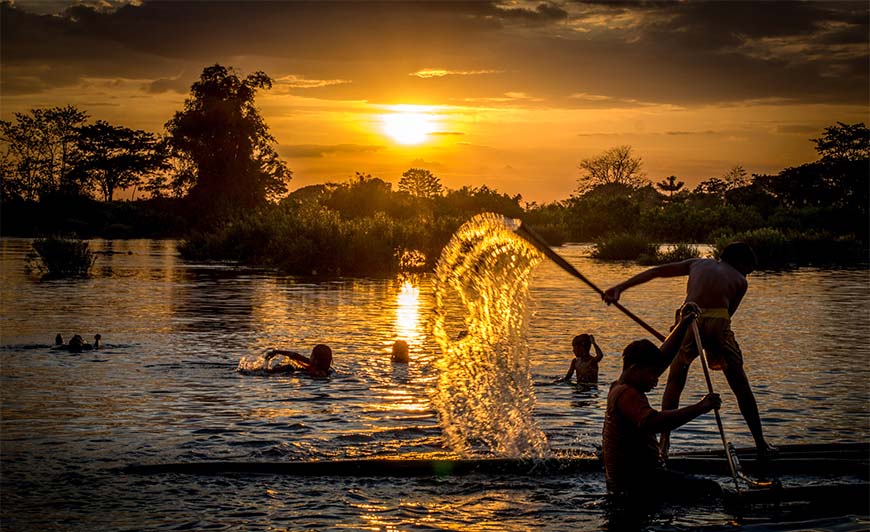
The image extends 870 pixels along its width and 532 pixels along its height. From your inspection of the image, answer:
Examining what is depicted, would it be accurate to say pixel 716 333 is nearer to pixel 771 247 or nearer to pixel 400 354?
pixel 400 354

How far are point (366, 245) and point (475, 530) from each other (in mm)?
35350

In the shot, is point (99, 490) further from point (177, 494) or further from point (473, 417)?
point (473, 417)

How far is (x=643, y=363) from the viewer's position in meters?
8.27

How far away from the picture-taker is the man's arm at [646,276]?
10.2 m

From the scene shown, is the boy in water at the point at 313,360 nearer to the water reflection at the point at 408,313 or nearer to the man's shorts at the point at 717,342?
the water reflection at the point at 408,313

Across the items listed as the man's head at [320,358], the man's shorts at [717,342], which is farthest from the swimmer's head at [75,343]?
the man's shorts at [717,342]

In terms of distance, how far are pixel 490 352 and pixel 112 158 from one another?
9792 centimetres

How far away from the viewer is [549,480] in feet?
33.7

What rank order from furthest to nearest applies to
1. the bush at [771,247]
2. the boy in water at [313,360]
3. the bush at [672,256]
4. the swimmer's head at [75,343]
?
1. the bush at [771,247]
2. the bush at [672,256]
3. the swimmer's head at [75,343]
4. the boy in water at [313,360]

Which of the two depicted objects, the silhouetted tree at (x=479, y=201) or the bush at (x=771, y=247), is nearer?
the bush at (x=771, y=247)

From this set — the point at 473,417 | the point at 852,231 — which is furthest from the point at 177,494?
the point at 852,231

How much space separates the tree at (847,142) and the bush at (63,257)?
6657 centimetres

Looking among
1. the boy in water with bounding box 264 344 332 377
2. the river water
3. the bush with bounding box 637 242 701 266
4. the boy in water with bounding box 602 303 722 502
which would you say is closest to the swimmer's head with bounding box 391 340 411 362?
the river water

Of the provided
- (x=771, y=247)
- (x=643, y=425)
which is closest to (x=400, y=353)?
(x=643, y=425)
